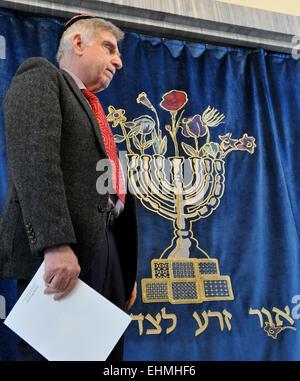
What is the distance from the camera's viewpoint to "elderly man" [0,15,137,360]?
2.35ft

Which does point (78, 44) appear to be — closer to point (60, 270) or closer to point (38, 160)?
point (38, 160)

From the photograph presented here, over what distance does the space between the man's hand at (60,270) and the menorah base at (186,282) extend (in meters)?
0.99

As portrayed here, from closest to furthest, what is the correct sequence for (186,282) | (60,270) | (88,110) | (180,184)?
(60,270), (88,110), (186,282), (180,184)

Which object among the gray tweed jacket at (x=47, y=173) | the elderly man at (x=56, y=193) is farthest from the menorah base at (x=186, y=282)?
the gray tweed jacket at (x=47, y=173)

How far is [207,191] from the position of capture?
1893mm

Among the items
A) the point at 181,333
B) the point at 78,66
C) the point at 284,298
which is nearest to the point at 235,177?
the point at 284,298

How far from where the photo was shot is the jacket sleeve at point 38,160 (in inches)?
28.0

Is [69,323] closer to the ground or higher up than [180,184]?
closer to the ground

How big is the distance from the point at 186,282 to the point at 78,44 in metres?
1.14

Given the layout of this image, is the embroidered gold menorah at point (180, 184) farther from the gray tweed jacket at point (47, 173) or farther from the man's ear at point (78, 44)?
the gray tweed jacket at point (47, 173)

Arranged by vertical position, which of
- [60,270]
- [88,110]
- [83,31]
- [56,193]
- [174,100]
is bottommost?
[60,270]

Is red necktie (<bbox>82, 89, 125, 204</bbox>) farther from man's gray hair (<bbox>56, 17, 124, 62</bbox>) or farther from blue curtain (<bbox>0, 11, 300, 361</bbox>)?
blue curtain (<bbox>0, 11, 300, 361</bbox>)

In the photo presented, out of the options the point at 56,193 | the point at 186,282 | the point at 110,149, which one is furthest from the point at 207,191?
the point at 56,193

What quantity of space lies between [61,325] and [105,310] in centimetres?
9
